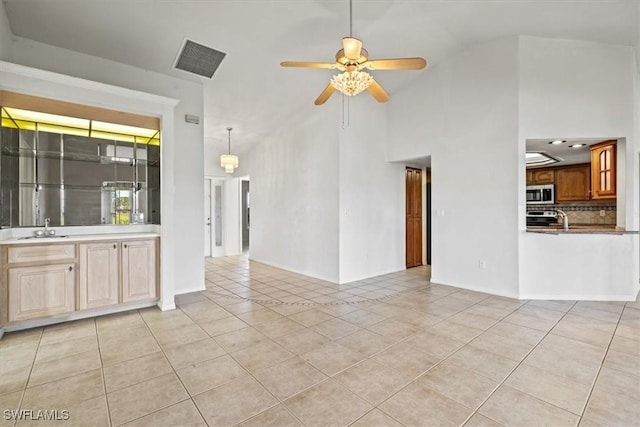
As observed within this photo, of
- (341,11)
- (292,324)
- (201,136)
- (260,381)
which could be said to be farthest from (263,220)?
(260,381)

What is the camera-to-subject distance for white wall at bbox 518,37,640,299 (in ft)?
13.3

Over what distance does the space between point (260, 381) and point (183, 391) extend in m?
0.52

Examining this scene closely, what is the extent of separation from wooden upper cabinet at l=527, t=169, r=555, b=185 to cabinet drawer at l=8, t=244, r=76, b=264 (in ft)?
27.1

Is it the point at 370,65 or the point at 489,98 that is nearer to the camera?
the point at 370,65

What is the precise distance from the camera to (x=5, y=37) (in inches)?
121

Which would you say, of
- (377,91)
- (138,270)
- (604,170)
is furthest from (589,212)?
(138,270)

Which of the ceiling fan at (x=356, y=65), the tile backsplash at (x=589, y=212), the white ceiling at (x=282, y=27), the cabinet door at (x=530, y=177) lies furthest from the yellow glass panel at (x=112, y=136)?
the tile backsplash at (x=589, y=212)

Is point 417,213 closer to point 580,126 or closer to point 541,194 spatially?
point 541,194

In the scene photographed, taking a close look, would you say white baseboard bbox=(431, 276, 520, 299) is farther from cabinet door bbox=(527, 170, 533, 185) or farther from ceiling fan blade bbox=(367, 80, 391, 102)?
cabinet door bbox=(527, 170, 533, 185)

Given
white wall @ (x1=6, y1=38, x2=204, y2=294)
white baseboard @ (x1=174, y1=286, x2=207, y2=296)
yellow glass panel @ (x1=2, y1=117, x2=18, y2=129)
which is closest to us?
yellow glass panel @ (x1=2, y1=117, x2=18, y2=129)

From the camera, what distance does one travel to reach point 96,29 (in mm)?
3350

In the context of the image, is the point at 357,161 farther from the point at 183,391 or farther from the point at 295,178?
the point at 183,391

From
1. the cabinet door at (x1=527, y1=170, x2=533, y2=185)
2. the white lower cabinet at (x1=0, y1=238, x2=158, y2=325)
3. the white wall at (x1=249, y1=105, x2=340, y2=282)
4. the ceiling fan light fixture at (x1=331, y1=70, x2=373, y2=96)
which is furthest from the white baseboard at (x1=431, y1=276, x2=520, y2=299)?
the white lower cabinet at (x1=0, y1=238, x2=158, y2=325)
